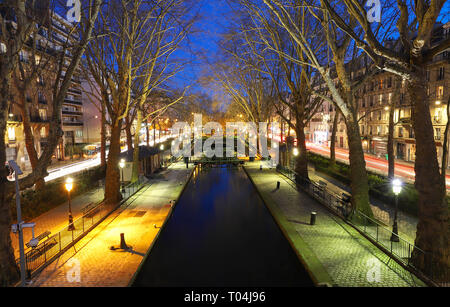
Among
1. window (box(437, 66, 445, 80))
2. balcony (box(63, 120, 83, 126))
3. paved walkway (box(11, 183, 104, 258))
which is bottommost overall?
paved walkway (box(11, 183, 104, 258))

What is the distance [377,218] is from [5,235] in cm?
1615

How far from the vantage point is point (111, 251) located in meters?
10.8

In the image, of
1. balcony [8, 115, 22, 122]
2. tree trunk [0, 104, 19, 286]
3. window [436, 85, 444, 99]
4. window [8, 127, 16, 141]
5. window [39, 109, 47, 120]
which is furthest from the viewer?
window [39, 109, 47, 120]

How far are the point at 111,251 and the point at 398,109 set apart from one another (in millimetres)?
43885

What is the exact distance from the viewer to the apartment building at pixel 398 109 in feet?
104

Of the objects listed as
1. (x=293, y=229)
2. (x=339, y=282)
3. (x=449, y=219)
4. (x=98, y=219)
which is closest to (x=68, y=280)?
(x=98, y=219)

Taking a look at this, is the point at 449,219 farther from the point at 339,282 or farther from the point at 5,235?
the point at 5,235

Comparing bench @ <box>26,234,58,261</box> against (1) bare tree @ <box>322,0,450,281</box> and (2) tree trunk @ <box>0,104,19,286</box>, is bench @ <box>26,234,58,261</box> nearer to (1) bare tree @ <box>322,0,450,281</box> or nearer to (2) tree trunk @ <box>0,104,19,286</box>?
(2) tree trunk @ <box>0,104,19,286</box>

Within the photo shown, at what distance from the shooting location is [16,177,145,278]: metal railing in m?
9.62

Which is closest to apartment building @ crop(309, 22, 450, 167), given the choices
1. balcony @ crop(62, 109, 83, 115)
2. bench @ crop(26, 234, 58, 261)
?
bench @ crop(26, 234, 58, 261)

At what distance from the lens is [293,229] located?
12.9 meters

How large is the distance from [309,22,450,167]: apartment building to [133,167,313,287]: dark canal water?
65.1 ft

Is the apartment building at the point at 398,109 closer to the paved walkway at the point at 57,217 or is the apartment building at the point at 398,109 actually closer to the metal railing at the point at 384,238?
the metal railing at the point at 384,238

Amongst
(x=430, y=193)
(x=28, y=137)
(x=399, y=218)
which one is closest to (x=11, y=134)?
(x=28, y=137)
